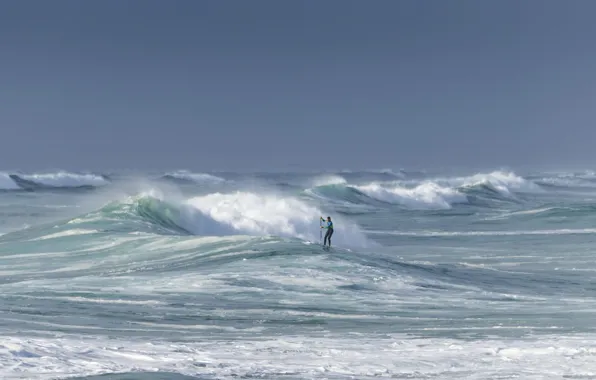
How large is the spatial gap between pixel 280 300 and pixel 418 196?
1924 inches

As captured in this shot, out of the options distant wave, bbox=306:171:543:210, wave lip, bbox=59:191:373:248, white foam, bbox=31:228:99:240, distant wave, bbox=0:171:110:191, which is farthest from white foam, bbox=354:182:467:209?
distant wave, bbox=0:171:110:191

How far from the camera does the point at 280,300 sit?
17.6m

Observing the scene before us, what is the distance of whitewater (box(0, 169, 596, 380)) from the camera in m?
11.7

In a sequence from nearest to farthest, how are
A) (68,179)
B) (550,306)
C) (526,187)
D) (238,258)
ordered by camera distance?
(550,306), (238,258), (526,187), (68,179)

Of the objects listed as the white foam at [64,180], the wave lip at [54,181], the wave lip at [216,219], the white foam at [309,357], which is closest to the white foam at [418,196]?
the wave lip at [216,219]

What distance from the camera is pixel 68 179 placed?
11438 centimetres

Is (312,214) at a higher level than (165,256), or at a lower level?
higher

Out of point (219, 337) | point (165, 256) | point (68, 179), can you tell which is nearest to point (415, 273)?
point (165, 256)

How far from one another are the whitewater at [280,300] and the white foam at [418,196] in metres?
24.1

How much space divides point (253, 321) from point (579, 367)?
17.8 feet

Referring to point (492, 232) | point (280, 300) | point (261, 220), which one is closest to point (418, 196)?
point (492, 232)

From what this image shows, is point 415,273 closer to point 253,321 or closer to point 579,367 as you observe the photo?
point 253,321

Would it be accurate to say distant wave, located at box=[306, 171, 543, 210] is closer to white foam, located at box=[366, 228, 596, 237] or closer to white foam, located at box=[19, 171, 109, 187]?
white foam, located at box=[366, 228, 596, 237]

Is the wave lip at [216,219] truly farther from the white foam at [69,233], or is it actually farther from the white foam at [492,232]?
the white foam at [492,232]
